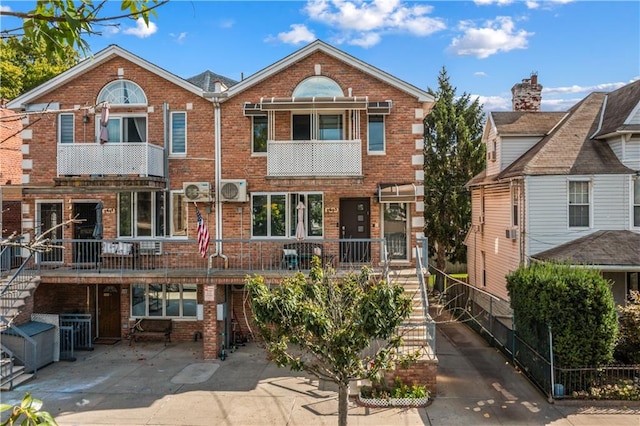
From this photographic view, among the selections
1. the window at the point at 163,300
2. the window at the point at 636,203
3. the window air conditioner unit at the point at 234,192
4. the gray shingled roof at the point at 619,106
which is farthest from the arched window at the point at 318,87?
the window at the point at 636,203

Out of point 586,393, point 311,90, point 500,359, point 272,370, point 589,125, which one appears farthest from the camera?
point 589,125

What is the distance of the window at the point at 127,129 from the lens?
54.1ft

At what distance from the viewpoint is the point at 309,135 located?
16.2 meters

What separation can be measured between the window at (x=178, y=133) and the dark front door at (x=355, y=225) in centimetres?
603

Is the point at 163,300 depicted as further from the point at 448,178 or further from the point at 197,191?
the point at 448,178

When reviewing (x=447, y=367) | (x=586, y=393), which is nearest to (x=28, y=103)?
(x=447, y=367)

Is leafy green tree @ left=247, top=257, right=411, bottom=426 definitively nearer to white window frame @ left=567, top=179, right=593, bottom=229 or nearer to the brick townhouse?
the brick townhouse

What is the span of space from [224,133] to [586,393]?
13.1 metres

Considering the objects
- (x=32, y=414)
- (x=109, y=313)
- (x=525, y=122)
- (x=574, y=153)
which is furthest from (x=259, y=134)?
(x=32, y=414)

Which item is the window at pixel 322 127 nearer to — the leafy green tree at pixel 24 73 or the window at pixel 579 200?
the window at pixel 579 200

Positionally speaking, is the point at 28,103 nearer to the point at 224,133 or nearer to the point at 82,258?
the point at 82,258

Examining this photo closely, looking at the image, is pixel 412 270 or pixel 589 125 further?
pixel 589 125

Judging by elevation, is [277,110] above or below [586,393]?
above

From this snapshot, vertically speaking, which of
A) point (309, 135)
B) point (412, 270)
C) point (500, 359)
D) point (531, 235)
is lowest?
point (500, 359)
